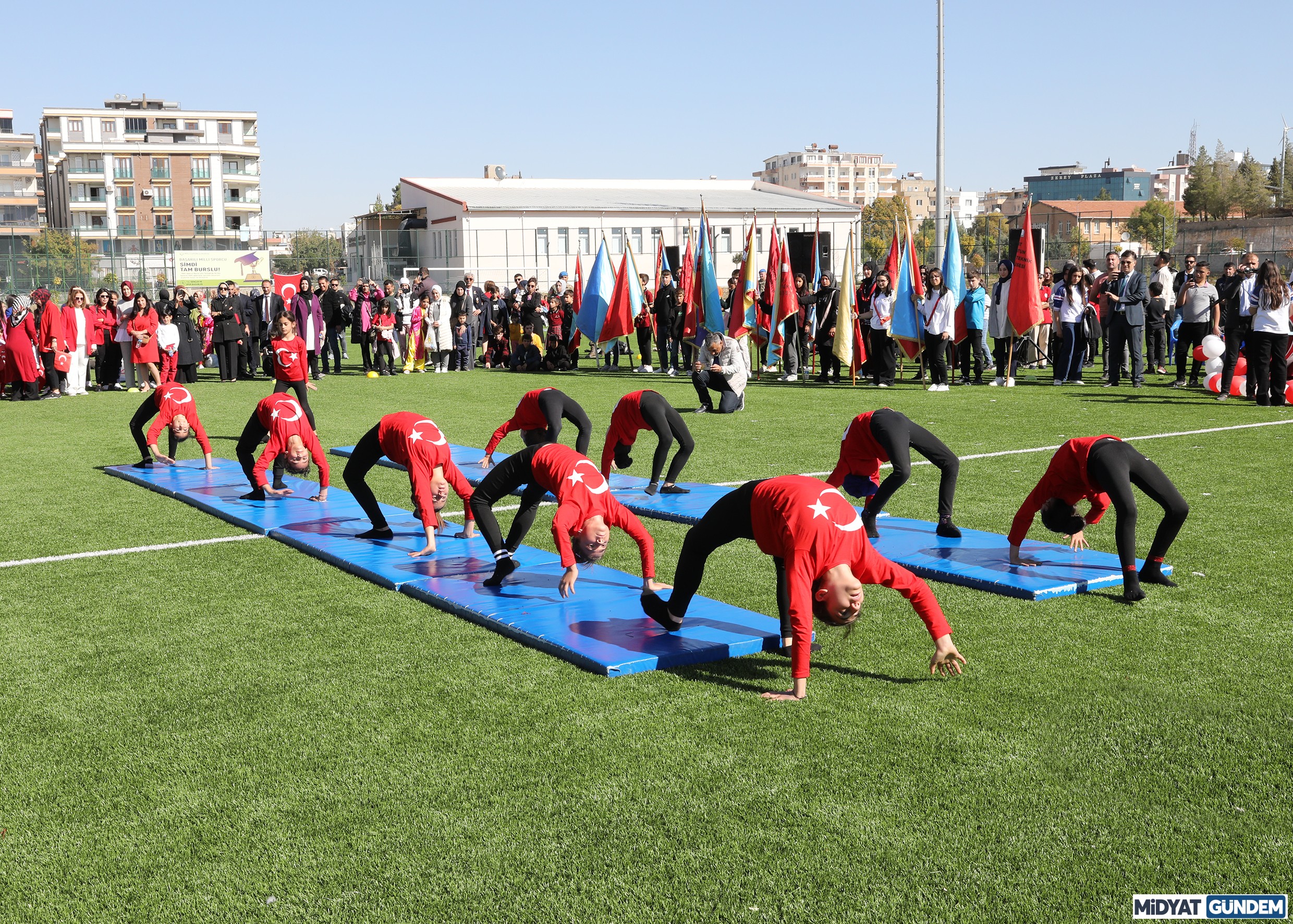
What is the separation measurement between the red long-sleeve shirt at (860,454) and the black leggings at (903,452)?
46 mm

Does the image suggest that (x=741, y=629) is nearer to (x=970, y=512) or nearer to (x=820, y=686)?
(x=820, y=686)

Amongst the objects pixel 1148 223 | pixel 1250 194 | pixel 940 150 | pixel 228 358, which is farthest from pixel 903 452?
pixel 1250 194

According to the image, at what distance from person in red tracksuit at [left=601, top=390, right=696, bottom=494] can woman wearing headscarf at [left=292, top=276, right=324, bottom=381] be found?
42.7 feet

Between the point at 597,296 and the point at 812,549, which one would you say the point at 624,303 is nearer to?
the point at 597,296

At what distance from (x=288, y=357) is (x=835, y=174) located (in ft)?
585

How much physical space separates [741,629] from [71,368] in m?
18.1

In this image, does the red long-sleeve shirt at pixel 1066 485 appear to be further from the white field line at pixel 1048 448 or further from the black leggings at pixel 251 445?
the black leggings at pixel 251 445

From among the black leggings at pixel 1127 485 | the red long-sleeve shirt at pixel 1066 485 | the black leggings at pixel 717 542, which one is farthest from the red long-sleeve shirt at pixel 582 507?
the black leggings at pixel 1127 485

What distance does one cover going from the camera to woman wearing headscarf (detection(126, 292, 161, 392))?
20.0m

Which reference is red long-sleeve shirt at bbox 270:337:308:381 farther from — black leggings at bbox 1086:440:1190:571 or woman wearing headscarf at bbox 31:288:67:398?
black leggings at bbox 1086:440:1190:571

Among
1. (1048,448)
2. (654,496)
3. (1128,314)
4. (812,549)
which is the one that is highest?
(1128,314)

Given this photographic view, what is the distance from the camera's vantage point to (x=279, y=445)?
31.3ft

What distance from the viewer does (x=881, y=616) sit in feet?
21.2

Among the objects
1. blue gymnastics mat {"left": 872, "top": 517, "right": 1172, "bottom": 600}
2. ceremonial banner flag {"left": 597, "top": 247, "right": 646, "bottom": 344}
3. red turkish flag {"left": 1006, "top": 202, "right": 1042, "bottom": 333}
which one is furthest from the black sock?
ceremonial banner flag {"left": 597, "top": 247, "right": 646, "bottom": 344}
